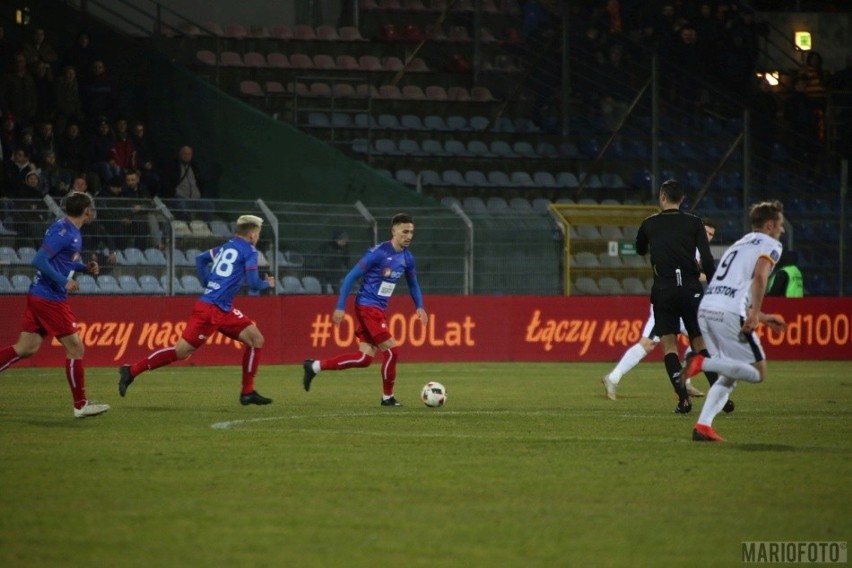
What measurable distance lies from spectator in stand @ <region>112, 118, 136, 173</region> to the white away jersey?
16.3 meters

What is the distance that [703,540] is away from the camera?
752 cm

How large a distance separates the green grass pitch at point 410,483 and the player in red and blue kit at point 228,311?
48 centimetres

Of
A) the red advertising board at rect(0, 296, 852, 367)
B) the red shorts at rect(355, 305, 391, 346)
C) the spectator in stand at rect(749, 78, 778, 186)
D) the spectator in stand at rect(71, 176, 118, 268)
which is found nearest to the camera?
the red shorts at rect(355, 305, 391, 346)

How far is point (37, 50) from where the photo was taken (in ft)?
87.5

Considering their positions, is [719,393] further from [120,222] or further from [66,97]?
[66,97]

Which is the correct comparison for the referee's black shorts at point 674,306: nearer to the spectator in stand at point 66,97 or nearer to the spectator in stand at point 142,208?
the spectator in stand at point 142,208

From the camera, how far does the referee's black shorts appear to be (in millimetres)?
14344

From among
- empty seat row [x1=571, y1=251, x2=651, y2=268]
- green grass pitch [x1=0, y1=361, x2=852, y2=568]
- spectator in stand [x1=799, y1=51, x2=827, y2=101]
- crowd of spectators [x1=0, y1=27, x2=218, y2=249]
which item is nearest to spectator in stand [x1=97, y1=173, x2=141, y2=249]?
crowd of spectators [x1=0, y1=27, x2=218, y2=249]

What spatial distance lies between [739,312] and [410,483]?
11.3 ft

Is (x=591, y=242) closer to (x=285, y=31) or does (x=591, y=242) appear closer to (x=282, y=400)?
(x=285, y=31)

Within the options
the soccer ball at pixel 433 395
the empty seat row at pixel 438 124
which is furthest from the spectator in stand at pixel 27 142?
the soccer ball at pixel 433 395

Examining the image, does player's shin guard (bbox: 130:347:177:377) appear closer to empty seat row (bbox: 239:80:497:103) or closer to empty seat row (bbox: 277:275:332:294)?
empty seat row (bbox: 277:275:332:294)

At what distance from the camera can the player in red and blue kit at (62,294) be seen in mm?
13219

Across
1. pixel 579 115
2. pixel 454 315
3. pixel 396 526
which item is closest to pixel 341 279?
pixel 454 315
